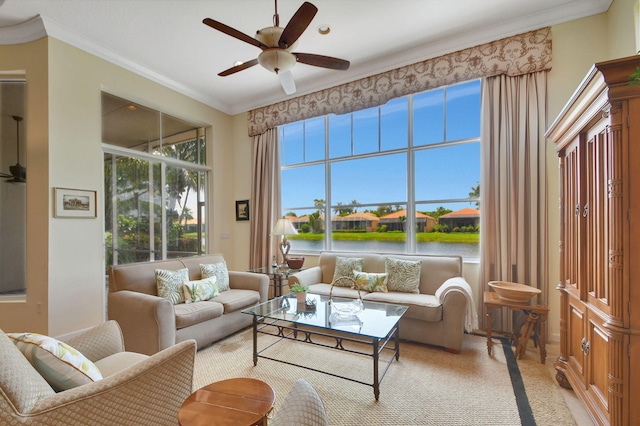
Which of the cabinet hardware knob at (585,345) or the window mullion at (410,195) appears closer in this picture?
the cabinet hardware knob at (585,345)

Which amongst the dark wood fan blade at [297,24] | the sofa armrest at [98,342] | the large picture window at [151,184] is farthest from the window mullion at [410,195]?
the large picture window at [151,184]

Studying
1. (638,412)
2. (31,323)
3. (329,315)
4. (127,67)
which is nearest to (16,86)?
(127,67)

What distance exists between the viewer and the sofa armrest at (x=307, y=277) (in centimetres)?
349

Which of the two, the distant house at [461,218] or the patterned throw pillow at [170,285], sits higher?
the distant house at [461,218]

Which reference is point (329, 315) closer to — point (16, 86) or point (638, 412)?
point (638, 412)

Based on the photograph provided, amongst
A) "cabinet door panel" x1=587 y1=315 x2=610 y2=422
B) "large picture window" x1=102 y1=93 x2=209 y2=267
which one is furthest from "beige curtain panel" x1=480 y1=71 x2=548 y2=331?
"large picture window" x1=102 y1=93 x2=209 y2=267

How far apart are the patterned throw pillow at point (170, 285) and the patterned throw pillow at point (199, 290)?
58 millimetres

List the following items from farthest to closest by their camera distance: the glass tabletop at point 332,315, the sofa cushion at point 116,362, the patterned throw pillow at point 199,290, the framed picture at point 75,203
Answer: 1. the framed picture at point 75,203
2. the patterned throw pillow at point 199,290
3. the glass tabletop at point 332,315
4. the sofa cushion at point 116,362

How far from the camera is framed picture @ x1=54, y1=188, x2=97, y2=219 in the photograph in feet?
10.1

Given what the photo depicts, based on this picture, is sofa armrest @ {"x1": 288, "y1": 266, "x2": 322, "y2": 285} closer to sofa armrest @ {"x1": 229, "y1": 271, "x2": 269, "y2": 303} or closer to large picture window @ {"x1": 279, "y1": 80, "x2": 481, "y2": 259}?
sofa armrest @ {"x1": 229, "y1": 271, "x2": 269, "y2": 303}

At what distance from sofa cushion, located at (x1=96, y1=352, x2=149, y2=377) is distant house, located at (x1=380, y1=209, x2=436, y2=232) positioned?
3189 mm

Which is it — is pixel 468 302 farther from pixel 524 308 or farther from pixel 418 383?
pixel 418 383

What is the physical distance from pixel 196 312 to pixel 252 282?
921 mm

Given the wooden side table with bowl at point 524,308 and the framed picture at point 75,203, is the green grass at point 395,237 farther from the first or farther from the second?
the framed picture at point 75,203
